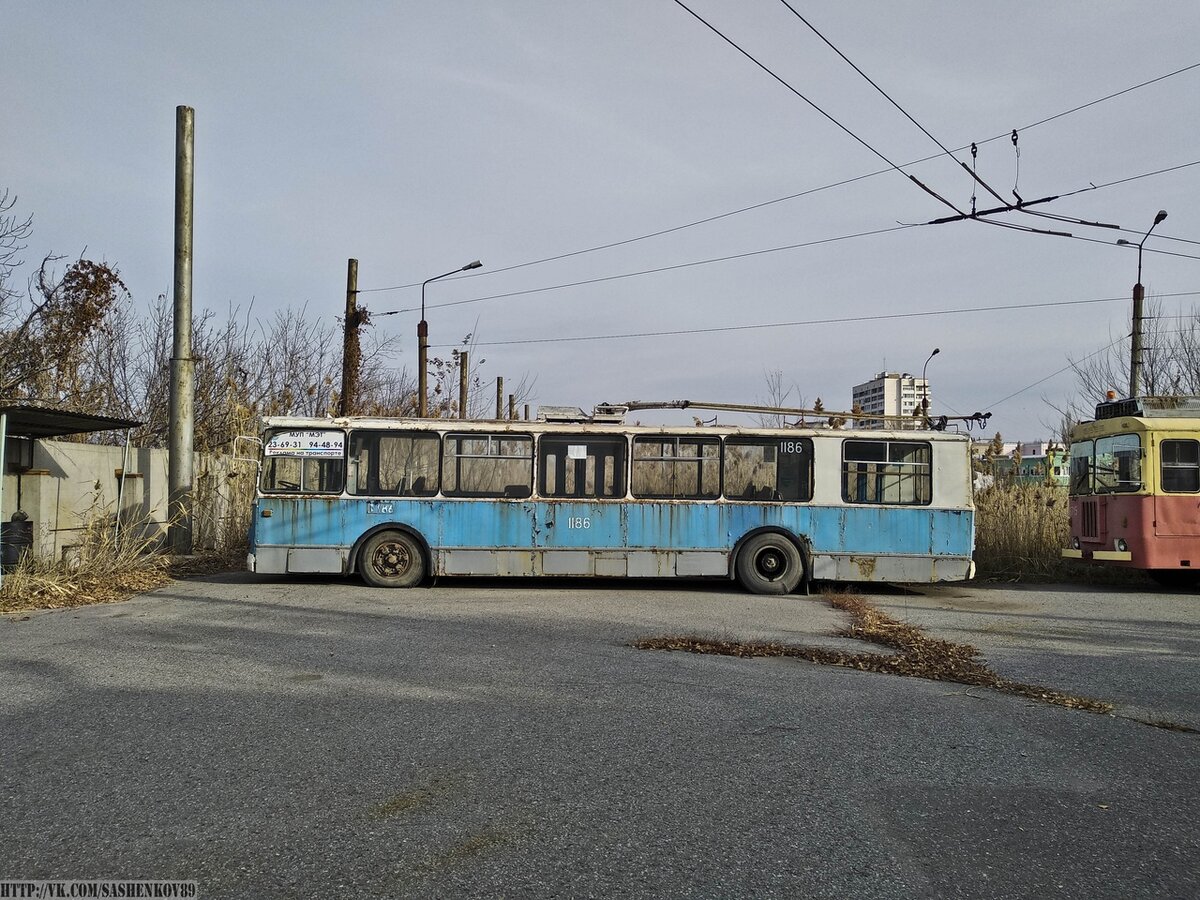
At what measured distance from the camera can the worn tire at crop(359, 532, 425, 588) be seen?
45.7 ft

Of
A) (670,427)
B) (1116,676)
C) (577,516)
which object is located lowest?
(1116,676)

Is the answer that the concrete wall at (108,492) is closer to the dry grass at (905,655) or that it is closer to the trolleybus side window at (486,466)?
the trolleybus side window at (486,466)

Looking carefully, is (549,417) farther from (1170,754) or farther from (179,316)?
(1170,754)

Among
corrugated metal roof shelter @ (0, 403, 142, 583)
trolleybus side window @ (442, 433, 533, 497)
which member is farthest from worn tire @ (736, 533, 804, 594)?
corrugated metal roof shelter @ (0, 403, 142, 583)

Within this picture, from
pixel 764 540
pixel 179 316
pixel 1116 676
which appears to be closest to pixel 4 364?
pixel 179 316

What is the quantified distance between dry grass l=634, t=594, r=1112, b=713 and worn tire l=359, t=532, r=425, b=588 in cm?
584

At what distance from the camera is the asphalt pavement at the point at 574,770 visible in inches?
145

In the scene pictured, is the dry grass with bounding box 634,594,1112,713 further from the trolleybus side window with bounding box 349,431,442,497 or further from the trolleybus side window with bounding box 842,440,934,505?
the trolleybus side window with bounding box 349,431,442,497

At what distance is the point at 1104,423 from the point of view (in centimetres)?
1566

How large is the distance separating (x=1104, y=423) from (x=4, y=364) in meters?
18.8

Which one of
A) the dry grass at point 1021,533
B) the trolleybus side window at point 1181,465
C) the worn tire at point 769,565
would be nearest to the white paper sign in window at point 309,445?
the worn tire at point 769,565

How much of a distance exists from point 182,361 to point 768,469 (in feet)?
34.7

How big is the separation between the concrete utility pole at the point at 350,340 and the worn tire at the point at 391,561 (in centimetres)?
627

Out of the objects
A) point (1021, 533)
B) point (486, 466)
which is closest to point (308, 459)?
point (486, 466)
